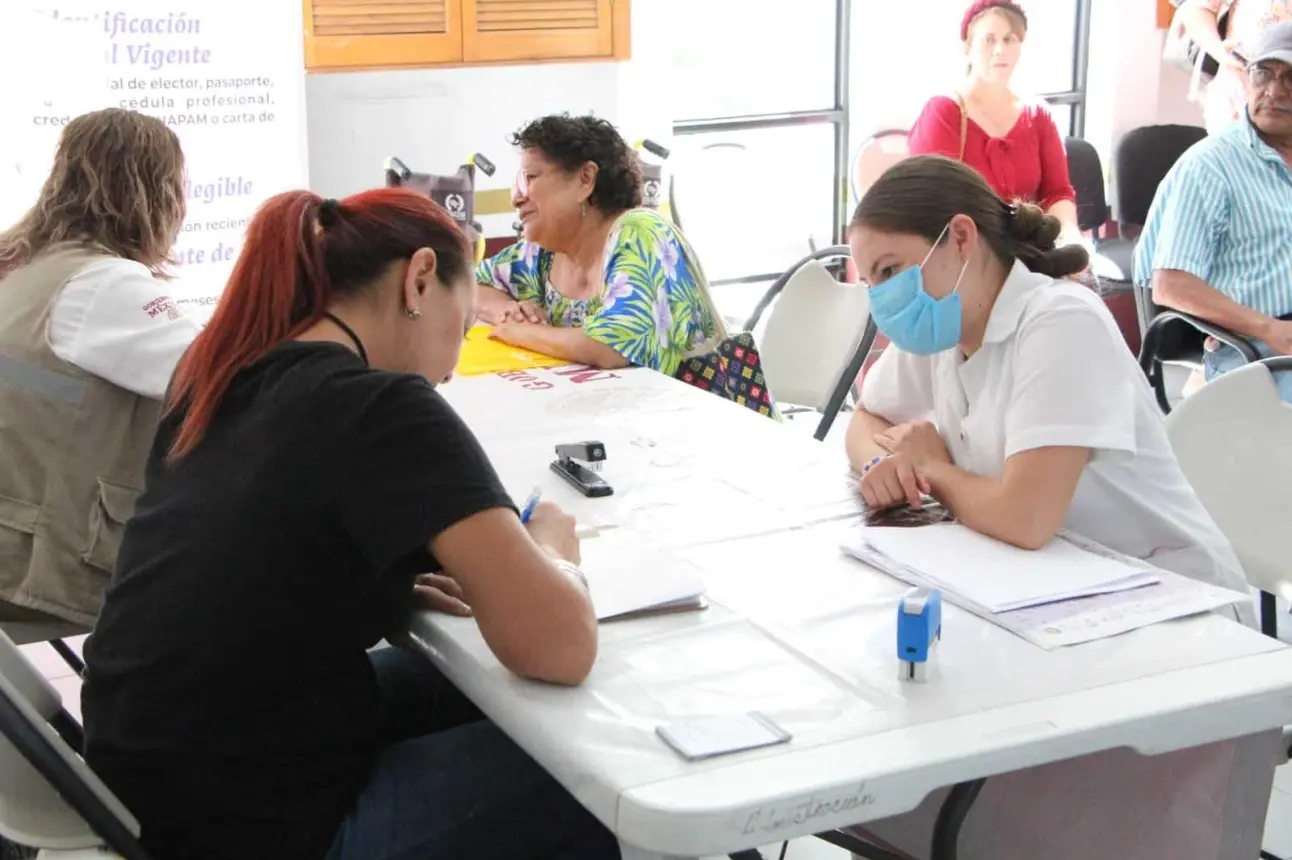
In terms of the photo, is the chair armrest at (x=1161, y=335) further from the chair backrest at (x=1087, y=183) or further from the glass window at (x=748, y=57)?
the glass window at (x=748, y=57)

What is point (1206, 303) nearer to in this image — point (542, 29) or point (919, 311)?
point (919, 311)

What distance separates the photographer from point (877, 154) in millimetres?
4906

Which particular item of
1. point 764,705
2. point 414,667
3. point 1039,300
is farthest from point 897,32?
point 764,705

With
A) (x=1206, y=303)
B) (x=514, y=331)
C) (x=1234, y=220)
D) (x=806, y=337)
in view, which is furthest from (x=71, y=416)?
(x=1234, y=220)

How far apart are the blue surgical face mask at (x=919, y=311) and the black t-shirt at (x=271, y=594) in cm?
79

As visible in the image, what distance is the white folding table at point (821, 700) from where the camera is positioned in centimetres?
119

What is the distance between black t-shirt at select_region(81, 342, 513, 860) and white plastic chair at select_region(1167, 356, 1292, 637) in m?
1.23

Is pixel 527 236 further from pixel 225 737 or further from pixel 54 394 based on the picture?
pixel 225 737

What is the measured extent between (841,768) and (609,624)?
1.29ft

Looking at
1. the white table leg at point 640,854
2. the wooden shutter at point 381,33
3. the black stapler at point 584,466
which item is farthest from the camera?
the wooden shutter at point 381,33

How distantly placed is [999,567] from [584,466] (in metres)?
0.71

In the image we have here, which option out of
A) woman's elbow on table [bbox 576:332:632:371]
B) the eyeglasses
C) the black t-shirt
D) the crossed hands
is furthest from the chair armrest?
the black t-shirt

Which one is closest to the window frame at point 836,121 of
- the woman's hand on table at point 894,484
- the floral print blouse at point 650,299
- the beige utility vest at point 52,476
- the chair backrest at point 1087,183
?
the chair backrest at point 1087,183

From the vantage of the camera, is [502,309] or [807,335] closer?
[502,309]
